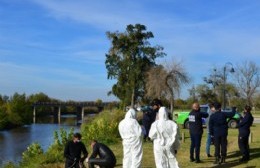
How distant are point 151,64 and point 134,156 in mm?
59804

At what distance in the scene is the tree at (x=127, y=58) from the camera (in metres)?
69.7

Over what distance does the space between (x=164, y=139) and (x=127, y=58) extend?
60752mm

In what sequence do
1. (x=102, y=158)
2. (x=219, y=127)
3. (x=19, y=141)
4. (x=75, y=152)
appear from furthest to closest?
(x=19, y=141)
(x=219, y=127)
(x=75, y=152)
(x=102, y=158)

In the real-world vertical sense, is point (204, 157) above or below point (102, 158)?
below

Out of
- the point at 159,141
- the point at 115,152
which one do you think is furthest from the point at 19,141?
the point at 159,141

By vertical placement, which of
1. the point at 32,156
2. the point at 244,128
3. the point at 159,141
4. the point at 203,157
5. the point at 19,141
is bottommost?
the point at 19,141

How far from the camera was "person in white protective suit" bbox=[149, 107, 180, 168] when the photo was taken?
10.0 m

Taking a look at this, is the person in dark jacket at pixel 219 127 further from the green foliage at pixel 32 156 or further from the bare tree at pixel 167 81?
the bare tree at pixel 167 81

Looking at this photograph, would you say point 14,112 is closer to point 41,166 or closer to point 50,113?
point 50,113

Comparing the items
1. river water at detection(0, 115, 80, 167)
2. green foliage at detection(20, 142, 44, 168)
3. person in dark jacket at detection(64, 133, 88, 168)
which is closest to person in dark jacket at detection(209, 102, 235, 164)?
person in dark jacket at detection(64, 133, 88, 168)

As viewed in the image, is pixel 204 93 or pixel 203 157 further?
pixel 204 93

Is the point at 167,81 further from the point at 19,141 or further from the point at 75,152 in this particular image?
the point at 75,152

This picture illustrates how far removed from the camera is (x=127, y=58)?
70.6 meters

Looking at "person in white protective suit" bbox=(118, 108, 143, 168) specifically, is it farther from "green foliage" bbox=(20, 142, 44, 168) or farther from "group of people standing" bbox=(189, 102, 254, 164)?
"green foliage" bbox=(20, 142, 44, 168)
